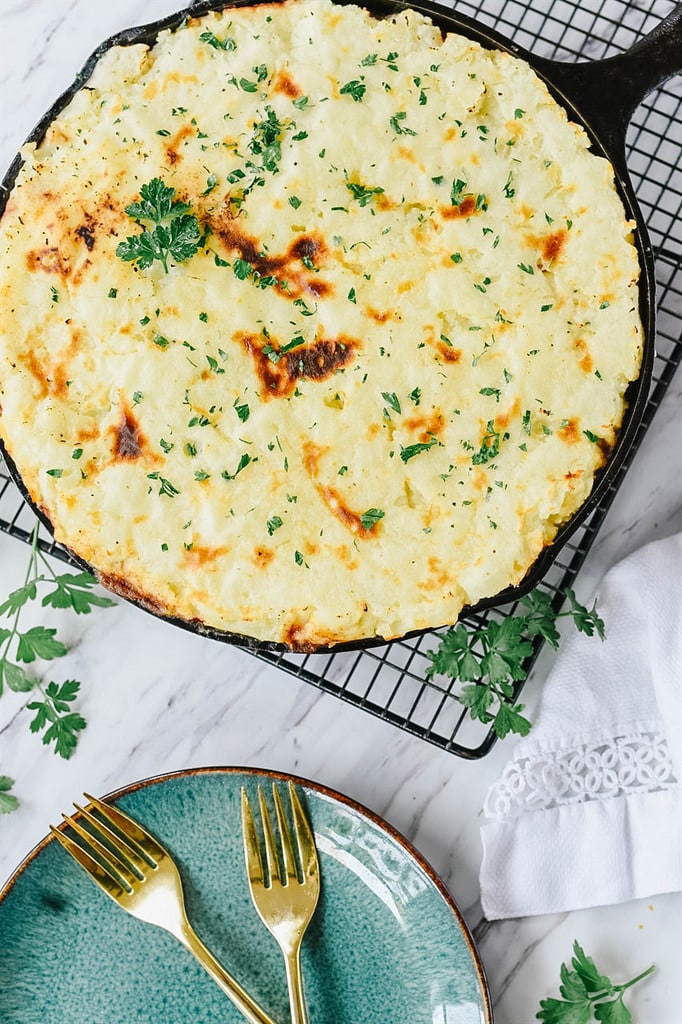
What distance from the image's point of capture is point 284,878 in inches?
115

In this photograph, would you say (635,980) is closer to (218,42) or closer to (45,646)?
(45,646)

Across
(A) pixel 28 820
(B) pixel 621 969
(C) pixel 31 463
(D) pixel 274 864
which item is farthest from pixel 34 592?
(B) pixel 621 969

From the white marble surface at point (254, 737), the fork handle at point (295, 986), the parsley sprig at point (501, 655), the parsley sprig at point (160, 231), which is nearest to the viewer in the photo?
the parsley sprig at point (160, 231)

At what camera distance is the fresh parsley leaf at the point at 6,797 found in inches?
122

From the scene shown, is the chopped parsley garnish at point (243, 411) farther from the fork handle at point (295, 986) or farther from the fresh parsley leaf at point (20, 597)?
the fork handle at point (295, 986)

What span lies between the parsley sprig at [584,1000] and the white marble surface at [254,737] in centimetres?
11

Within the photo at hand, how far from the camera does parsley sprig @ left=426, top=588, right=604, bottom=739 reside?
2.72 meters

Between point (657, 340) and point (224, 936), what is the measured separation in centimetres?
210

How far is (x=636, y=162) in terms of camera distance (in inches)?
117

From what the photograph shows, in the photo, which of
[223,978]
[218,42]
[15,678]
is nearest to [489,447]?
[218,42]

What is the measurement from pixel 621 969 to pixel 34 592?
2.04 metres

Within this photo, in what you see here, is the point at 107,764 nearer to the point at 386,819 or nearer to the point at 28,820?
the point at 28,820

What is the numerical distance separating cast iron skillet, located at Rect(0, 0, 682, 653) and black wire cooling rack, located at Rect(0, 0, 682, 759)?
452 millimetres

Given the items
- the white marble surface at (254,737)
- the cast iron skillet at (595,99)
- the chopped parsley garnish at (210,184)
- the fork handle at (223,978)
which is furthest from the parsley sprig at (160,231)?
the fork handle at (223,978)
